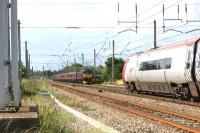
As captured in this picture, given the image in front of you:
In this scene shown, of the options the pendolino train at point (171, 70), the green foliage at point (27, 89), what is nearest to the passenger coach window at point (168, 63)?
the pendolino train at point (171, 70)

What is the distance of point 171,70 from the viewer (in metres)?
28.3

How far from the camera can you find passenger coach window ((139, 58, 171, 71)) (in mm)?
29078

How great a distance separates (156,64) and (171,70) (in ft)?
11.1

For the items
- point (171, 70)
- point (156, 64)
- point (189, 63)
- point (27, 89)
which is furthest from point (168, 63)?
point (27, 89)

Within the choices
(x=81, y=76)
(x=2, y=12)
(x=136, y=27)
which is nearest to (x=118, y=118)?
(x=2, y=12)

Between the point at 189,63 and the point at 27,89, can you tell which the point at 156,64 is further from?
the point at 27,89

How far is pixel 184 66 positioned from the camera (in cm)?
2586

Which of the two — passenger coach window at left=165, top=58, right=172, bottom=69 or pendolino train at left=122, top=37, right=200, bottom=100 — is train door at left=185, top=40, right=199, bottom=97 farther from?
passenger coach window at left=165, top=58, right=172, bottom=69

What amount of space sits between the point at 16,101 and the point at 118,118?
365 inches

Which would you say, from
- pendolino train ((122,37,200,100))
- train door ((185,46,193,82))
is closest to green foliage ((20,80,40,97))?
pendolino train ((122,37,200,100))

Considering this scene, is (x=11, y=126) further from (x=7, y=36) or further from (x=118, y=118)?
(x=118, y=118)

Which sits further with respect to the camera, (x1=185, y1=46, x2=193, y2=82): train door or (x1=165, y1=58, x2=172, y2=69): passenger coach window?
(x1=165, y1=58, x2=172, y2=69): passenger coach window

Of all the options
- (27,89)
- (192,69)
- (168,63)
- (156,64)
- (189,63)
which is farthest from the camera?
(27,89)

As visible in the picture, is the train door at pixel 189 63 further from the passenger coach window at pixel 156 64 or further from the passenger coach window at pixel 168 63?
the passenger coach window at pixel 156 64
